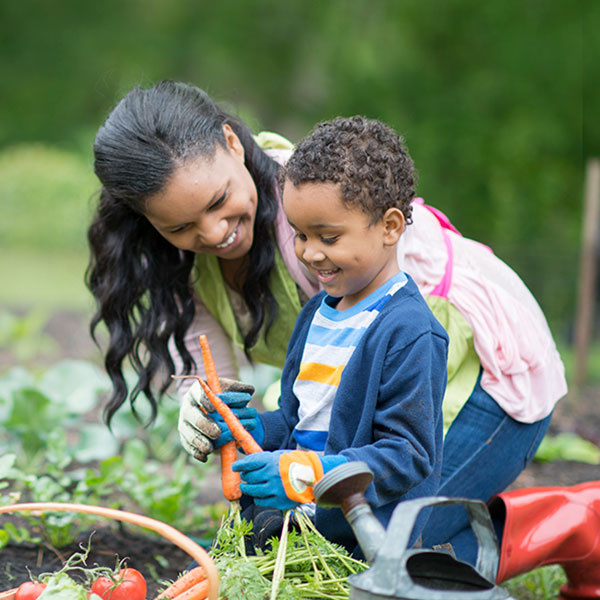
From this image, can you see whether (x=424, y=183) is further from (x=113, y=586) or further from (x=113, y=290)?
(x=113, y=586)

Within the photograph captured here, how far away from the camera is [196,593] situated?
155cm

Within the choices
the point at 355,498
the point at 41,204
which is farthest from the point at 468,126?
the point at 355,498

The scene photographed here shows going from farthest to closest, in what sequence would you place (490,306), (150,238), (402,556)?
(150,238), (490,306), (402,556)

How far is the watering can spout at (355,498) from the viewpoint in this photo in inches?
53.9

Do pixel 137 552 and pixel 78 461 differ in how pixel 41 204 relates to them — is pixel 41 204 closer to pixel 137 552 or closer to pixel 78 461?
pixel 78 461

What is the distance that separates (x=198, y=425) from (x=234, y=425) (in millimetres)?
98

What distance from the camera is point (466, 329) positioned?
2.18m

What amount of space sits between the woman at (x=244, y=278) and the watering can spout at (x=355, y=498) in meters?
0.50

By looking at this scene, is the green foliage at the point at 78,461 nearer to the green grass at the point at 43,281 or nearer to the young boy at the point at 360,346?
the young boy at the point at 360,346

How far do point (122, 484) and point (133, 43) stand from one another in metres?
15.6

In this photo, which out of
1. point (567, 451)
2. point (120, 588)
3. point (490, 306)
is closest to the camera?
point (120, 588)

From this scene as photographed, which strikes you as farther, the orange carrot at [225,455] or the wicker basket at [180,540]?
the orange carrot at [225,455]

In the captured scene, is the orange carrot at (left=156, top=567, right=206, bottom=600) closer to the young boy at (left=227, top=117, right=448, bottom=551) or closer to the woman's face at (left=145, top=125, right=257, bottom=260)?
the young boy at (left=227, top=117, right=448, bottom=551)

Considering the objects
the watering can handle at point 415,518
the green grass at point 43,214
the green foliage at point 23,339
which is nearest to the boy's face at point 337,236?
the watering can handle at point 415,518
